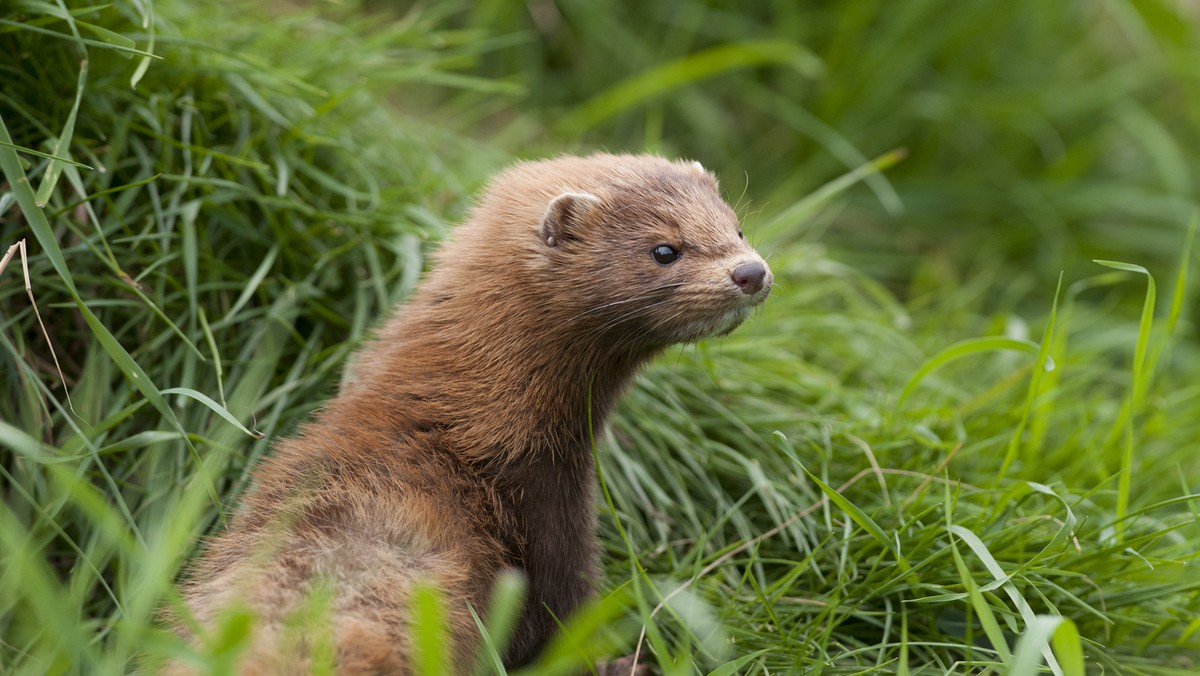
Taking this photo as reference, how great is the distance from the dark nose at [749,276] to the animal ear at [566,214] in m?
0.51

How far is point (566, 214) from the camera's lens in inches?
147

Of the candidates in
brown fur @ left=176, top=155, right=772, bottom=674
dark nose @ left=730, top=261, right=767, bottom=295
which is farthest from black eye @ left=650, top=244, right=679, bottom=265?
dark nose @ left=730, top=261, right=767, bottom=295

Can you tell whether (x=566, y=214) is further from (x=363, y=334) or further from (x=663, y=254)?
(x=363, y=334)

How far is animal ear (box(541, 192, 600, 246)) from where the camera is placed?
372 cm

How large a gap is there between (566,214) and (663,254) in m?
0.33

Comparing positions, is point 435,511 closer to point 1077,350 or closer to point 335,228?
point 335,228

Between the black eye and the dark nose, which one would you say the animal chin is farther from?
the black eye

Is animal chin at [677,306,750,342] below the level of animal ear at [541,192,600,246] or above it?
below

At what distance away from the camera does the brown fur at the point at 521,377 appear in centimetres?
344

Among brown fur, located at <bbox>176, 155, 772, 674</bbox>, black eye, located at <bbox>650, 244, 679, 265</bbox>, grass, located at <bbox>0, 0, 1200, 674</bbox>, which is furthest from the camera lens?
black eye, located at <bbox>650, 244, 679, 265</bbox>

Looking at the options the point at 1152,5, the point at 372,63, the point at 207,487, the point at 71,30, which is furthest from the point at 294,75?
the point at 1152,5

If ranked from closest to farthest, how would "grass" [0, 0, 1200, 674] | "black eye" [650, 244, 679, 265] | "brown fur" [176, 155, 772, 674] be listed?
"brown fur" [176, 155, 772, 674] → "grass" [0, 0, 1200, 674] → "black eye" [650, 244, 679, 265]

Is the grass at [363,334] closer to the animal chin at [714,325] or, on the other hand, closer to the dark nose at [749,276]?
the animal chin at [714,325]

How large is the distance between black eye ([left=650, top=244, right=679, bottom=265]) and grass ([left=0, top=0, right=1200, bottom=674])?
0.64 meters
